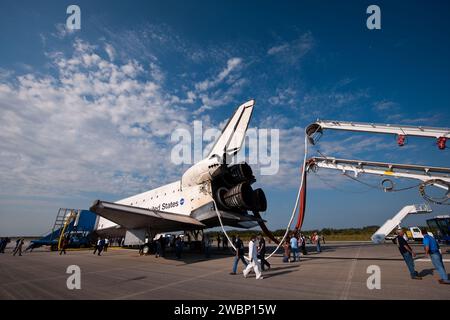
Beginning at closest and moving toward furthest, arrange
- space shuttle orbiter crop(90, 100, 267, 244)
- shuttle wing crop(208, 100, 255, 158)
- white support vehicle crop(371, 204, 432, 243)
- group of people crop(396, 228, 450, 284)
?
group of people crop(396, 228, 450, 284), space shuttle orbiter crop(90, 100, 267, 244), shuttle wing crop(208, 100, 255, 158), white support vehicle crop(371, 204, 432, 243)

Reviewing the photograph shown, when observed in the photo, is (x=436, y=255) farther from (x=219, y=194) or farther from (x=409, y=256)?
(x=219, y=194)

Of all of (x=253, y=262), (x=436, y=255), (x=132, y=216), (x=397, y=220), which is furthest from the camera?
(x=397, y=220)

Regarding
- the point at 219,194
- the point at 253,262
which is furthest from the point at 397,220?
the point at 253,262

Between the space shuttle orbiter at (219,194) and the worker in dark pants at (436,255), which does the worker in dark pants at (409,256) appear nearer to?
the worker in dark pants at (436,255)

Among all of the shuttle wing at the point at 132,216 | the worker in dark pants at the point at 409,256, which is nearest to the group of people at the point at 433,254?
the worker in dark pants at the point at 409,256

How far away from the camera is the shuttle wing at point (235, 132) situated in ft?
46.9

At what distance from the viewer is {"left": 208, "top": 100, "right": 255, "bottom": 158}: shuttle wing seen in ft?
46.9

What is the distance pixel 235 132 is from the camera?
14.6 metres

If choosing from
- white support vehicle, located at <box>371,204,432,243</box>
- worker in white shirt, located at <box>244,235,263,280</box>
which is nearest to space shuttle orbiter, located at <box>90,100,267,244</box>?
worker in white shirt, located at <box>244,235,263,280</box>

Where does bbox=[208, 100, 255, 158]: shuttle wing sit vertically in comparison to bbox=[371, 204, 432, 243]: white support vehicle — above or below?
above

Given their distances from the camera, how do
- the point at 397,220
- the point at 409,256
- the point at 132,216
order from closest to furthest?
the point at 409,256 → the point at 132,216 → the point at 397,220

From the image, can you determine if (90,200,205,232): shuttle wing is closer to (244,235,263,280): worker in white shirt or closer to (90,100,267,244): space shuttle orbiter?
(90,100,267,244): space shuttle orbiter
